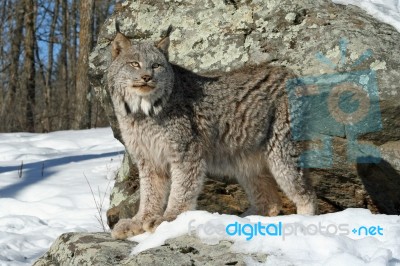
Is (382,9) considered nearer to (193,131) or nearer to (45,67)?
(193,131)

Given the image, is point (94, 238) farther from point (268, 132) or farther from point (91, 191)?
point (91, 191)

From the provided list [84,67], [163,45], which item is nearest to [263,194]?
[163,45]

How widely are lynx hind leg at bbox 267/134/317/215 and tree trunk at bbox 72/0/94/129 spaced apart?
708cm

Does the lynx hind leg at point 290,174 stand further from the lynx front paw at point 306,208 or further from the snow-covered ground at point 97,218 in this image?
the snow-covered ground at point 97,218

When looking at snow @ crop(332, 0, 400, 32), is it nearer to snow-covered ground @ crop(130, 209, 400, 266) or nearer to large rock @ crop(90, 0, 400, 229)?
large rock @ crop(90, 0, 400, 229)

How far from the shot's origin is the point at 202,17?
5.51m

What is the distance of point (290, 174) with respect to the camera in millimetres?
4656

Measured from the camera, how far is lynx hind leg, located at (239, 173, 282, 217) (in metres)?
4.99

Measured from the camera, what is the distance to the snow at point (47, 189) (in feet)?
18.9

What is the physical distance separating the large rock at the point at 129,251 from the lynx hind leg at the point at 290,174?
1370mm

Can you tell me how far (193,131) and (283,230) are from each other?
1.32 metres

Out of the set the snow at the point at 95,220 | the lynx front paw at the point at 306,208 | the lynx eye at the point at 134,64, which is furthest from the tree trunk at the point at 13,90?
the lynx front paw at the point at 306,208

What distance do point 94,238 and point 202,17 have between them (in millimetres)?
2449

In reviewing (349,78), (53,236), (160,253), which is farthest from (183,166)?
(53,236)
